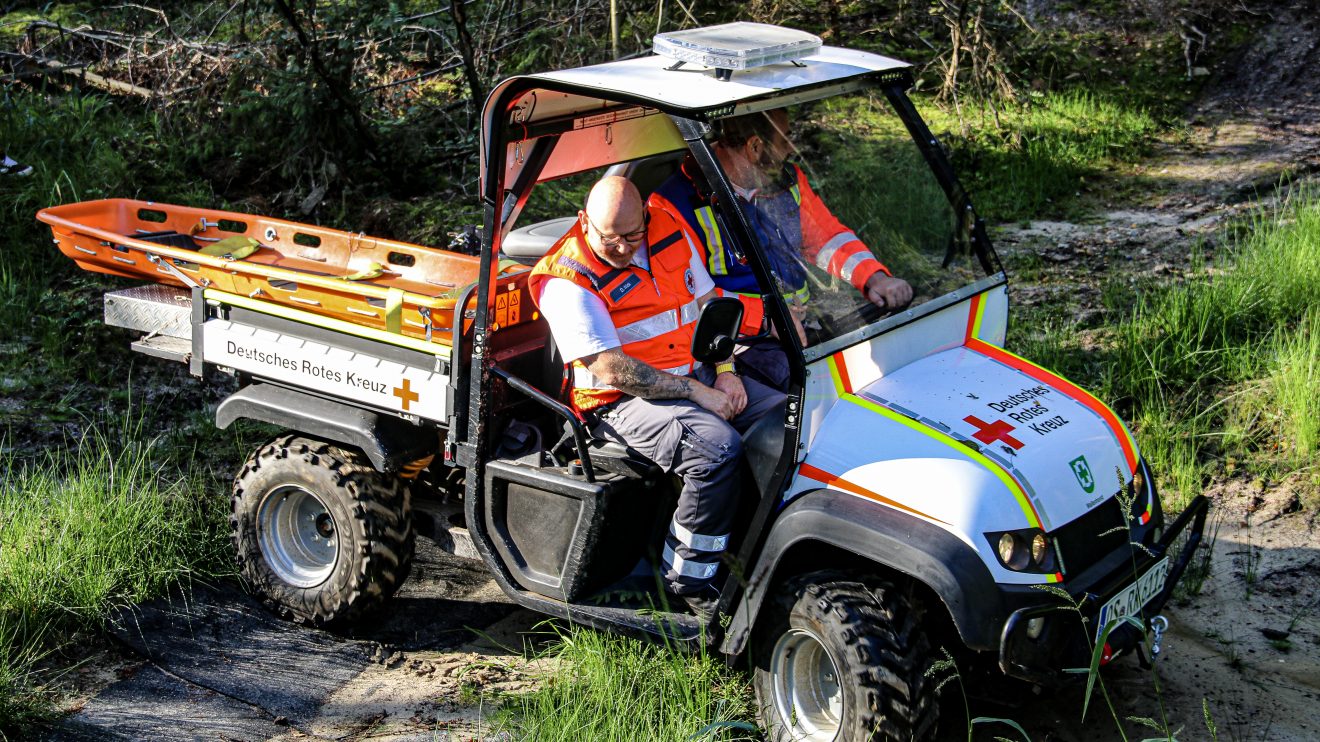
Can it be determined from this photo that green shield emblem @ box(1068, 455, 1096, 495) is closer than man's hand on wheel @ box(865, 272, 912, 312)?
Yes

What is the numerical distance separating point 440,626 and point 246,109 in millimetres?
4137

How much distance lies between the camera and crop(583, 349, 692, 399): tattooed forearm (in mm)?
3664

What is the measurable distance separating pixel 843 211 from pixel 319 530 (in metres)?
2.24

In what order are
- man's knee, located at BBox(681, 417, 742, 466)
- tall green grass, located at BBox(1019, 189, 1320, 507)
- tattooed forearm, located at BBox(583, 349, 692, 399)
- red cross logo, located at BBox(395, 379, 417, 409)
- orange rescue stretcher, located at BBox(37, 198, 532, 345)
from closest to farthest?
1. man's knee, located at BBox(681, 417, 742, 466)
2. tattooed forearm, located at BBox(583, 349, 692, 399)
3. red cross logo, located at BBox(395, 379, 417, 409)
4. orange rescue stretcher, located at BBox(37, 198, 532, 345)
5. tall green grass, located at BBox(1019, 189, 1320, 507)

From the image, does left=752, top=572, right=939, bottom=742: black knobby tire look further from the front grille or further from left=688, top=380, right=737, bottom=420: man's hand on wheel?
left=688, top=380, right=737, bottom=420: man's hand on wheel

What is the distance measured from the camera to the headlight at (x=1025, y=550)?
3176 mm

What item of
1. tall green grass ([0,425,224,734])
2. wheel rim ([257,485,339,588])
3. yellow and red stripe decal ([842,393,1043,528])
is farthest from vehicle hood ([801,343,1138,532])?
tall green grass ([0,425,224,734])

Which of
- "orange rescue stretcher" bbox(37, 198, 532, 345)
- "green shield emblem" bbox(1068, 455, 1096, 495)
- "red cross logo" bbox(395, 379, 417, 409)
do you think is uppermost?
"orange rescue stretcher" bbox(37, 198, 532, 345)

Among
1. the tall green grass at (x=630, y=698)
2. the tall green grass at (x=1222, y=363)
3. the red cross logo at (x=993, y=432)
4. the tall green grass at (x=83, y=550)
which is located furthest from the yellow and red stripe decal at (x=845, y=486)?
the tall green grass at (x=83, y=550)

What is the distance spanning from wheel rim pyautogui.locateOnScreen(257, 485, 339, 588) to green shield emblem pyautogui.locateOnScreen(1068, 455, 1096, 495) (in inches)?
99.7

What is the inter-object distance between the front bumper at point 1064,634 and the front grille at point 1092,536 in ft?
0.22

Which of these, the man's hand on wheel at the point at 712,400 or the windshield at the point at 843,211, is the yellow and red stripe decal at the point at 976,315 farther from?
the man's hand on wheel at the point at 712,400

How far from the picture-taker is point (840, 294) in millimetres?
3605

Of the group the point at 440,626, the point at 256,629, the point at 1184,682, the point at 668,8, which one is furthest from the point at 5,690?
the point at 668,8
